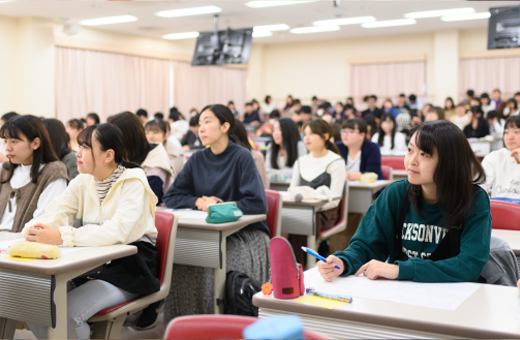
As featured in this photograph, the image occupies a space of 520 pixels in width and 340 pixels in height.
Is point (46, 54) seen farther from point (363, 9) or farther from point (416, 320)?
point (416, 320)

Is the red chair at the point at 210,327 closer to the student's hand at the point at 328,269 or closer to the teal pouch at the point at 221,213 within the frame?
the student's hand at the point at 328,269

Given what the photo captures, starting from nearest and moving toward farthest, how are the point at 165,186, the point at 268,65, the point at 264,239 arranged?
1. the point at 264,239
2. the point at 165,186
3. the point at 268,65

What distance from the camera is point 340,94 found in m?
15.8

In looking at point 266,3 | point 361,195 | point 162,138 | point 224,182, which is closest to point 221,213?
point 224,182

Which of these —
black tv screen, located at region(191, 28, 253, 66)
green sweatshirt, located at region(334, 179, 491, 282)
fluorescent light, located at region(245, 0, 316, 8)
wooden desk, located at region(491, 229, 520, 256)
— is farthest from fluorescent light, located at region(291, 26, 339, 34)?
green sweatshirt, located at region(334, 179, 491, 282)

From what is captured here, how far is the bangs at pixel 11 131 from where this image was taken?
279cm

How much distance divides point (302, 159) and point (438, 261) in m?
2.78

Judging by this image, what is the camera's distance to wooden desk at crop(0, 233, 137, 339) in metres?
1.86

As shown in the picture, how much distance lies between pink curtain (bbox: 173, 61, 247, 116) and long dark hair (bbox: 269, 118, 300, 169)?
9.88 metres

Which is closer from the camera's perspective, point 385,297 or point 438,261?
point 385,297

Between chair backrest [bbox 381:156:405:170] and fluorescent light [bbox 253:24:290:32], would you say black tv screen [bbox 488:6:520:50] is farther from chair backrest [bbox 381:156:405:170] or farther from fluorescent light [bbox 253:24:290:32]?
fluorescent light [bbox 253:24:290:32]

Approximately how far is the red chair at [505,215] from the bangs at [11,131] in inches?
96.6

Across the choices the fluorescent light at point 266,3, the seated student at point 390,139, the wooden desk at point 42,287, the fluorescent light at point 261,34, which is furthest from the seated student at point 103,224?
the fluorescent light at point 261,34

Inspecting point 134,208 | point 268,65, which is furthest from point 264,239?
point 268,65
